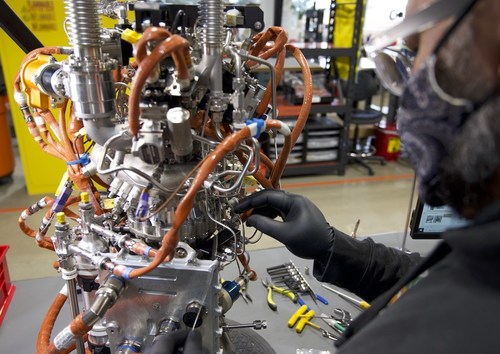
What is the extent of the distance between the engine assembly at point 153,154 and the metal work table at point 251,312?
0.79ft

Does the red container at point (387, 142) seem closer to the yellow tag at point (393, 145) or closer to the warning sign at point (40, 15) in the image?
the yellow tag at point (393, 145)

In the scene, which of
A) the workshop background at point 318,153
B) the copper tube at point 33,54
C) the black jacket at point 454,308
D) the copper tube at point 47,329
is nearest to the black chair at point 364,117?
the workshop background at point 318,153

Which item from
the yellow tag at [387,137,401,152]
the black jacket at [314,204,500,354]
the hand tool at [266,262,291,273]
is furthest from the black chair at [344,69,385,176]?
the black jacket at [314,204,500,354]

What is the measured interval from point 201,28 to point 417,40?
17.4 inches

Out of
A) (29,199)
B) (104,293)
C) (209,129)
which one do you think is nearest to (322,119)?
(29,199)

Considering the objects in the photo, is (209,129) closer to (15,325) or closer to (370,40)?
(370,40)

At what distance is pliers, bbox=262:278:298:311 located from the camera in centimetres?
132

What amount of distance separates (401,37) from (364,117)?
3.30 meters

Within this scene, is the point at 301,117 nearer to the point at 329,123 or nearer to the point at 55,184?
the point at 329,123

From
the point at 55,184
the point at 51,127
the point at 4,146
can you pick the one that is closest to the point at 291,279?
the point at 51,127

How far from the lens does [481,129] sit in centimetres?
52

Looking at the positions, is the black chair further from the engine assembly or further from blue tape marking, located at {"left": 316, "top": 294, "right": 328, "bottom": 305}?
the engine assembly

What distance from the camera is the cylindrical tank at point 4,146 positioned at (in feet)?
10.6

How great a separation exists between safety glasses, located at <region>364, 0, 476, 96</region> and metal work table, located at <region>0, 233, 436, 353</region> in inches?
32.5
